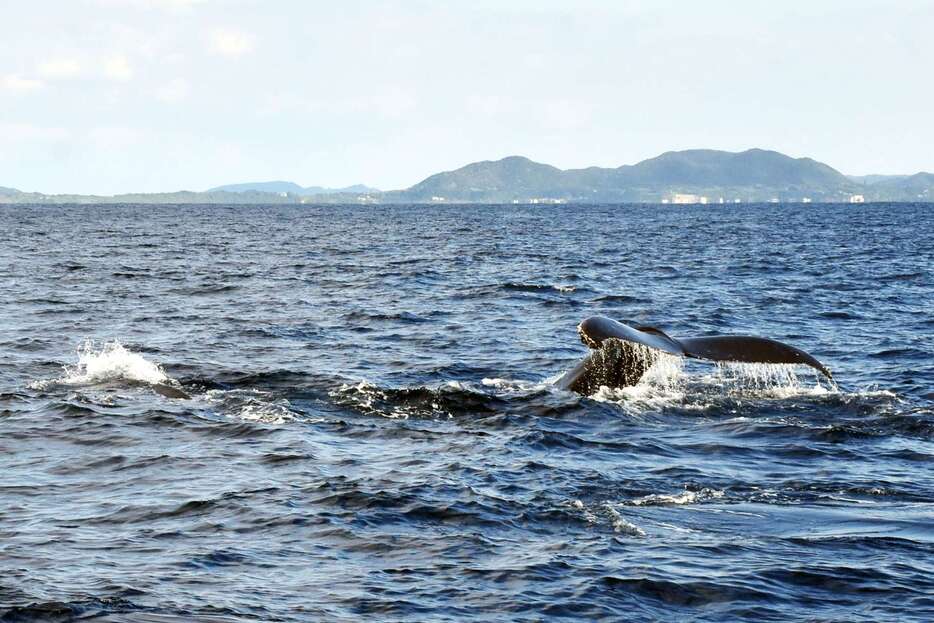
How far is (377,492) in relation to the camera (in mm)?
12945

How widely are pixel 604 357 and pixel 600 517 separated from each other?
21.2ft

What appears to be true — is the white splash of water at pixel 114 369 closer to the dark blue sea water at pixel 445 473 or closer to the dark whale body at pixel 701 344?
the dark blue sea water at pixel 445 473

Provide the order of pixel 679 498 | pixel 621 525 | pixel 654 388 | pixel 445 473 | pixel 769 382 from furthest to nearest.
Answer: pixel 769 382, pixel 654 388, pixel 445 473, pixel 679 498, pixel 621 525

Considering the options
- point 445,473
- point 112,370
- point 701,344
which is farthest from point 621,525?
point 112,370

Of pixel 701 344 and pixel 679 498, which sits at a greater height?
pixel 701 344

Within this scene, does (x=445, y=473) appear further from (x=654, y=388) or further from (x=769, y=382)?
(x=769, y=382)

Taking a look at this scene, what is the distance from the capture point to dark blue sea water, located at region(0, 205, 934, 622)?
9.95m

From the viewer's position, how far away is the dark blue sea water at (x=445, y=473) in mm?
9953

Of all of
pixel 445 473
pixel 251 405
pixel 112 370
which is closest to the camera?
pixel 445 473

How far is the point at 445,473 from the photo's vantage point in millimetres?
13820

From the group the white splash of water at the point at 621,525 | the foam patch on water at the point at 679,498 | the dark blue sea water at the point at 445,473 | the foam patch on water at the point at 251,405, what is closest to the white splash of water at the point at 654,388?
the dark blue sea water at the point at 445,473

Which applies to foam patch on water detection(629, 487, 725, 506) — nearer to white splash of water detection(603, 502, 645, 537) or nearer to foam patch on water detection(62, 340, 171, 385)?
white splash of water detection(603, 502, 645, 537)

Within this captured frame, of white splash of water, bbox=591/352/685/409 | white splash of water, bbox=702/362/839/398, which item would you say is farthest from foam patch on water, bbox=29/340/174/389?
white splash of water, bbox=702/362/839/398

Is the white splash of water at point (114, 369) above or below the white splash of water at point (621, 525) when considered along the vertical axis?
above
